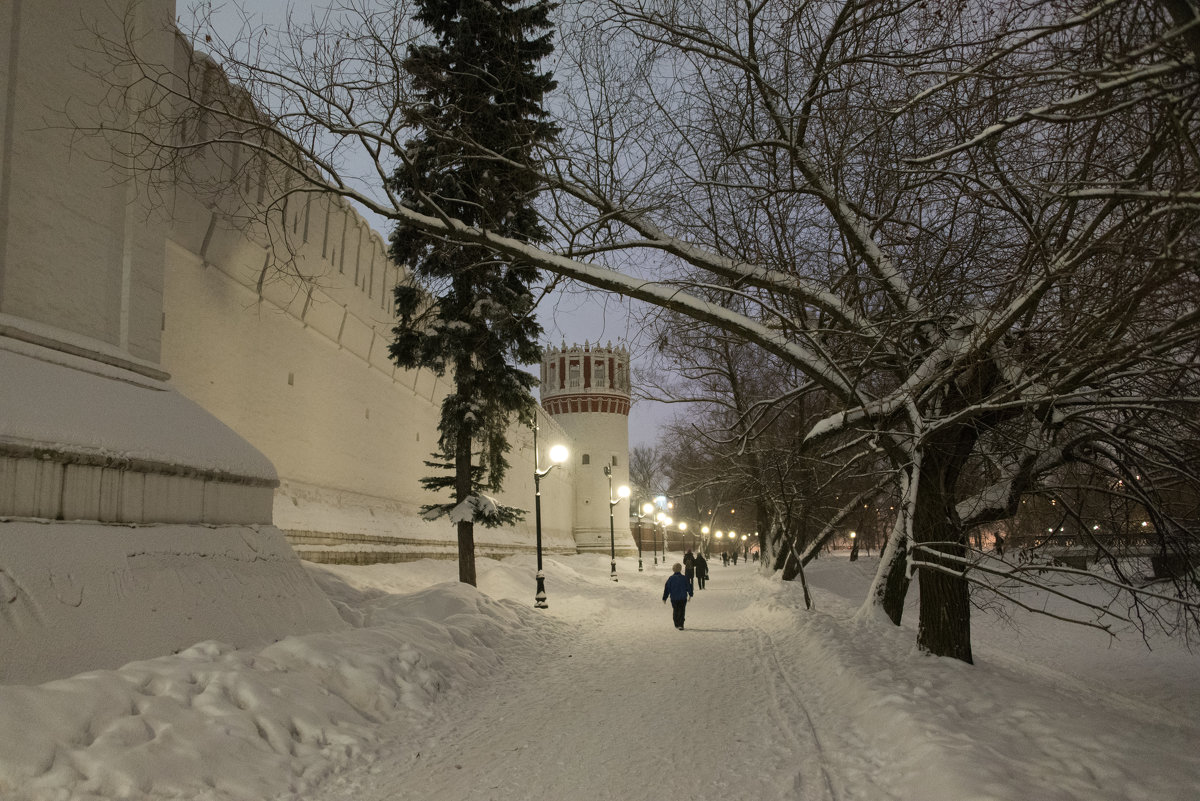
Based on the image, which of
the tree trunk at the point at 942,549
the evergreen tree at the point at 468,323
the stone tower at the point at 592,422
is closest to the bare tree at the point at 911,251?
the tree trunk at the point at 942,549

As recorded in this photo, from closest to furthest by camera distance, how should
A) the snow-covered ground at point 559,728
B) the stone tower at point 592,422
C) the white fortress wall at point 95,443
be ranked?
the snow-covered ground at point 559,728, the white fortress wall at point 95,443, the stone tower at point 592,422

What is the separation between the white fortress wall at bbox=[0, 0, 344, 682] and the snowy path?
2.24 meters

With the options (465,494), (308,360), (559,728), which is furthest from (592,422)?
(559,728)

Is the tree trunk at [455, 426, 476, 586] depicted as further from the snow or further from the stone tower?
the stone tower

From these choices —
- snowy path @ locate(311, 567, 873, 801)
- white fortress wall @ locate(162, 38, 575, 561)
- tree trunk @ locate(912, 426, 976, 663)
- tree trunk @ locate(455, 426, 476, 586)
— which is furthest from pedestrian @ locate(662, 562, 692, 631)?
white fortress wall @ locate(162, 38, 575, 561)

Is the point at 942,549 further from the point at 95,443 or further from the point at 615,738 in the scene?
the point at 95,443

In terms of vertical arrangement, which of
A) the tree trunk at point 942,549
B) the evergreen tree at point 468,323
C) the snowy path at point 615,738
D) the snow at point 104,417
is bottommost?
the snowy path at point 615,738

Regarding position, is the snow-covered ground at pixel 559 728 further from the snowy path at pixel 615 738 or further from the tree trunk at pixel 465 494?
the tree trunk at pixel 465 494

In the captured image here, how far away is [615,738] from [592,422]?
45.5 meters

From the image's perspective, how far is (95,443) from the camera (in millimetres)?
6863

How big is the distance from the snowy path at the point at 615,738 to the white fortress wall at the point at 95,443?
7.35 feet

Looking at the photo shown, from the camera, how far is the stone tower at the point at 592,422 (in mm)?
50125

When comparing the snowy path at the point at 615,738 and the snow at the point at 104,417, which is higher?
the snow at the point at 104,417

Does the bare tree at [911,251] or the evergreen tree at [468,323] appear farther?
the evergreen tree at [468,323]
